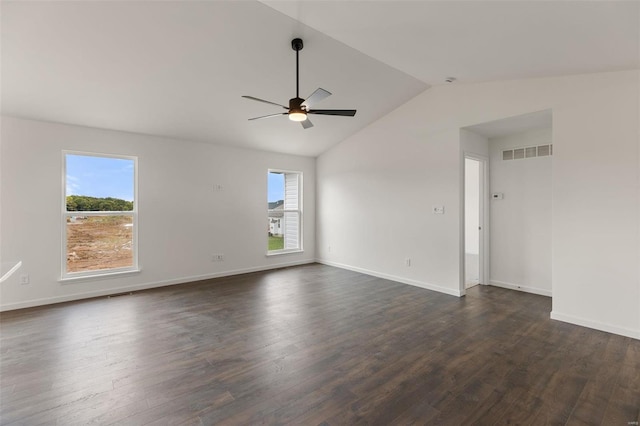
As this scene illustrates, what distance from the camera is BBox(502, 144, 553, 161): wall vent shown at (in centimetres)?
458

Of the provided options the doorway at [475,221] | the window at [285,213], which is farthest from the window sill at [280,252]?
the doorway at [475,221]

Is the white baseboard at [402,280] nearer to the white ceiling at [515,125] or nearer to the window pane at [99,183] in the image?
the white ceiling at [515,125]

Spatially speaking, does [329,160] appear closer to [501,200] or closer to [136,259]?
[501,200]

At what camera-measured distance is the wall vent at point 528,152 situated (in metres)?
4.58

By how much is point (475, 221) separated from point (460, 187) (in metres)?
1.73

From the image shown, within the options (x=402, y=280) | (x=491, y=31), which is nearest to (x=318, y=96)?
(x=491, y=31)

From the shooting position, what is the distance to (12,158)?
4.11 metres

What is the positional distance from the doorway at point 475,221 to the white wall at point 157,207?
354 centimetres

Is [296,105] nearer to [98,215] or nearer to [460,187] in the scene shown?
[460,187]

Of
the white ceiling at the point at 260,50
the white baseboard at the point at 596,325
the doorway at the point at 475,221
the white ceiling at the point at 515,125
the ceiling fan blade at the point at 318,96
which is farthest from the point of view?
the doorway at the point at 475,221

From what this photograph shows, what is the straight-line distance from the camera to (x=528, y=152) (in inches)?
189

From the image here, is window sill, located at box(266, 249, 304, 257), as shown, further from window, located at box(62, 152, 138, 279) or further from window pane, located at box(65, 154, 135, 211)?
window pane, located at box(65, 154, 135, 211)

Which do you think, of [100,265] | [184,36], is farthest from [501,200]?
[100,265]

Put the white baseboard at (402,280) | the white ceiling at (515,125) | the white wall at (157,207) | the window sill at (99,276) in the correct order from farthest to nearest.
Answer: the white baseboard at (402,280)
the window sill at (99,276)
the white wall at (157,207)
the white ceiling at (515,125)
